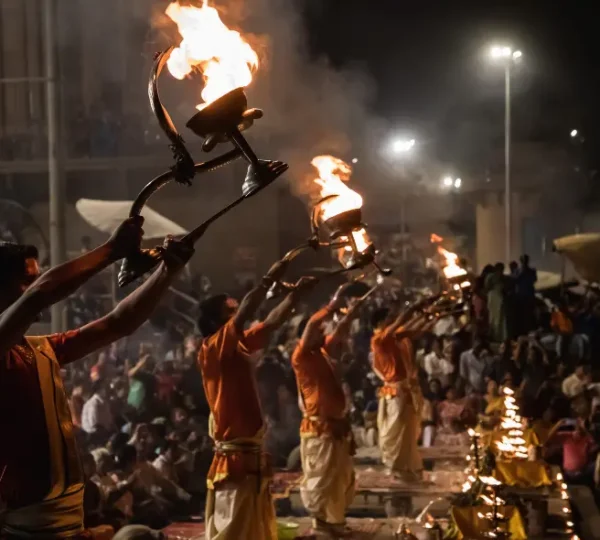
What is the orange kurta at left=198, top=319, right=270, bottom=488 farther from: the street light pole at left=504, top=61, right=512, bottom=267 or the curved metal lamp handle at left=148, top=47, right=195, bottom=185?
the street light pole at left=504, top=61, right=512, bottom=267

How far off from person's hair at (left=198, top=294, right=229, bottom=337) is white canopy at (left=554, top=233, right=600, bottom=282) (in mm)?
10486

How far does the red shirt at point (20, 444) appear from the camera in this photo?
3.23 meters

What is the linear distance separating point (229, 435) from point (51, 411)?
3027 millimetres

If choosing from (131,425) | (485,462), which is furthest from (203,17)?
(131,425)

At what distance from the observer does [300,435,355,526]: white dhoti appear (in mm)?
8305

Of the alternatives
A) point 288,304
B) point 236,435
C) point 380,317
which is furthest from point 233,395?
point 380,317

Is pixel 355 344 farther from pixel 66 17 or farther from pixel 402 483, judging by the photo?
pixel 66 17

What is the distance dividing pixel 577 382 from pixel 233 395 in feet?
24.4

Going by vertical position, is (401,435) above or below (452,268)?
below

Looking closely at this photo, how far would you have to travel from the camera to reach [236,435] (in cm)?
627

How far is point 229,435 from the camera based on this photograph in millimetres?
6277

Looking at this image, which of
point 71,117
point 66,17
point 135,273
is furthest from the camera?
point 71,117

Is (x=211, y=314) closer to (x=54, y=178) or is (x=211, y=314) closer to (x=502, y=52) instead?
(x=54, y=178)

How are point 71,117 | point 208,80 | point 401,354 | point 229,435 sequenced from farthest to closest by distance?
point 71,117 < point 401,354 < point 229,435 < point 208,80
